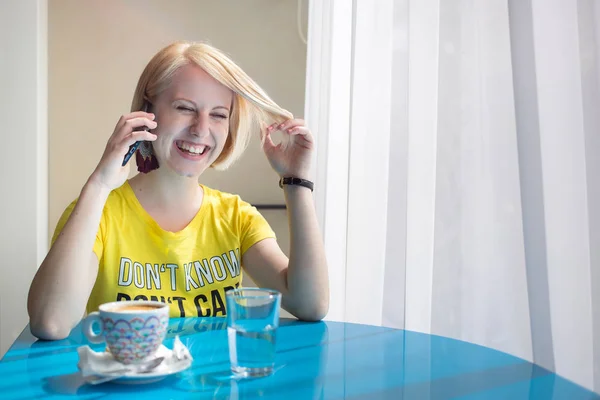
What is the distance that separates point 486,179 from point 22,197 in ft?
6.06

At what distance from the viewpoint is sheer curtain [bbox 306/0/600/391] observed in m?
0.79

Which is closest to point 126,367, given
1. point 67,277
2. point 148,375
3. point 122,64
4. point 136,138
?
point 148,375

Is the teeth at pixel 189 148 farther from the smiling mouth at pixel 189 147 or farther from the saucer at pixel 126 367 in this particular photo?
the saucer at pixel 126 367

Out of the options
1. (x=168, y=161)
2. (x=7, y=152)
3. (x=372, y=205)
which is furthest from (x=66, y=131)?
(x=372, y=205)

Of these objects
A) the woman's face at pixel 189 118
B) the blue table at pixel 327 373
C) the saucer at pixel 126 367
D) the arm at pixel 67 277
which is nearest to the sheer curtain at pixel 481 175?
the blue table at pixel 327 373

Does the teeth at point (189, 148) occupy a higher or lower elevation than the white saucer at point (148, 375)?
higher

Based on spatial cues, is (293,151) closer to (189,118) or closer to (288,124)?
(288,124)

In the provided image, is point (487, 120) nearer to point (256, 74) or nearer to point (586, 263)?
point (586, 263)

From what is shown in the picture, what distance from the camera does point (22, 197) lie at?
227cm

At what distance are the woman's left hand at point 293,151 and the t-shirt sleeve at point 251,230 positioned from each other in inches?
5.9

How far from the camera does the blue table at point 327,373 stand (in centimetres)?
67

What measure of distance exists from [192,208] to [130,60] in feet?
4.86

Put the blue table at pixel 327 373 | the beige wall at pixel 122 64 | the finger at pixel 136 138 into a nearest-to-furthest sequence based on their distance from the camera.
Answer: the blue table at pixel 327 373 < the finger at pixel 136 138 < the beige wall at pixel 122 64

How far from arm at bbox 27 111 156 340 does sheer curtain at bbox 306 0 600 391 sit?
0.51 m
